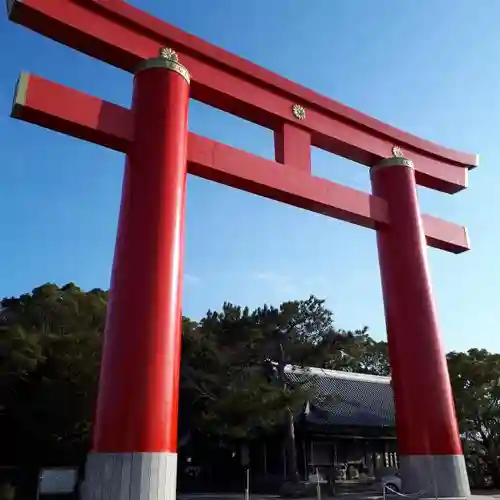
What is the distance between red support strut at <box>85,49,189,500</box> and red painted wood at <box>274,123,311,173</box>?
6.55ft

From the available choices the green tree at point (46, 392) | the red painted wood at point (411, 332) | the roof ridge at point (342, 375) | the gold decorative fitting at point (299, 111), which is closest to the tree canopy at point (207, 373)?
the green tree at point (46, 392)

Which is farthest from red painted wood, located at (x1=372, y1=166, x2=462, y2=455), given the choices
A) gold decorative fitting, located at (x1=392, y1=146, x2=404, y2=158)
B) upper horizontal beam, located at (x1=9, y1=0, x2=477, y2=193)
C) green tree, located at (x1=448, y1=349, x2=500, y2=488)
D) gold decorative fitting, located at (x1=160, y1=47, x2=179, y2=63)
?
green tree, located at (x1=448, y1=349, x2=500, y2=488)

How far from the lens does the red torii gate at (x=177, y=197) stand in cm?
601

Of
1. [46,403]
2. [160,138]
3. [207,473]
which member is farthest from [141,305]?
[207,473]

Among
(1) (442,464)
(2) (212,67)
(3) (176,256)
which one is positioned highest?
(2) (212,67)

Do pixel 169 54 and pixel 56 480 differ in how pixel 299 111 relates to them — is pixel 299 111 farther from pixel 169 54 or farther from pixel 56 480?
pixel 56 480

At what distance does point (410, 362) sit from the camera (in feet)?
28.6

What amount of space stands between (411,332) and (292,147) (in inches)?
142

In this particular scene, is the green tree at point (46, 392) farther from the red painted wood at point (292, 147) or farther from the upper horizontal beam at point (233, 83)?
→ the upper horizontal beam at point (233, 83)

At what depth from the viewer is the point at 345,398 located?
19.8 meters

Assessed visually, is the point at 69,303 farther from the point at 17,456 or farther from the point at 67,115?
the point at 67,115

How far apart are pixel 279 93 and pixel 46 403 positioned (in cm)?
895

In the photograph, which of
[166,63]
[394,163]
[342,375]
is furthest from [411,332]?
[342,375]

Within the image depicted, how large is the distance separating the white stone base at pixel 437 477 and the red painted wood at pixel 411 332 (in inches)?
4.4
